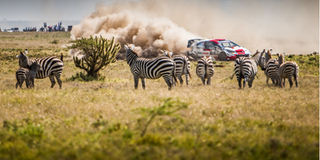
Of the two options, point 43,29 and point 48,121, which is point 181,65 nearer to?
point 48,121

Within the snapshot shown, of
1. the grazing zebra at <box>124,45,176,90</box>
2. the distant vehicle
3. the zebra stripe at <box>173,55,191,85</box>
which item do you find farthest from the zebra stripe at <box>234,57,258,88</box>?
the distant vehicle

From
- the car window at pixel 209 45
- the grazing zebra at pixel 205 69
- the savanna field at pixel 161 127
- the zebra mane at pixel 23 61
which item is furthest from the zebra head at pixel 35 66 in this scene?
the car window at pixel 209 45

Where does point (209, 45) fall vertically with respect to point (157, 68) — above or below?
above

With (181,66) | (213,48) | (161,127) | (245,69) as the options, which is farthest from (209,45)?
(161,127)

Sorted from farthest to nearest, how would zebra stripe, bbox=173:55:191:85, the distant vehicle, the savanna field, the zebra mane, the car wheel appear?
the car wheel < the distant vehicle < zebra stripe, bbox=173:55:191:85 < the zebra mane < the savanna field

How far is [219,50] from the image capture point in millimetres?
32906

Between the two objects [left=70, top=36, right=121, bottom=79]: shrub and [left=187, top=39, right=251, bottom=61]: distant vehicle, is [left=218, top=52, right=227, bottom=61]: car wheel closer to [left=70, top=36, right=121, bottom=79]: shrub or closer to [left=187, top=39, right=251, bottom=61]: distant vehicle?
[left=187, top=39, right=251, bottom=61]: distant vehicle

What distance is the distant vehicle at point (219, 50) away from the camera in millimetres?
32438

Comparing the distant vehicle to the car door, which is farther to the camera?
the car door

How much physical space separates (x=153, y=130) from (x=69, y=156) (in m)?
2.39

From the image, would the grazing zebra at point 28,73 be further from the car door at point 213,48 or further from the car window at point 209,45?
the car window at point 209,45

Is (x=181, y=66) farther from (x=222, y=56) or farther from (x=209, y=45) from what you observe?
(x=209, y=45)

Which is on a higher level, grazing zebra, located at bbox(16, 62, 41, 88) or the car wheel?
the car wheel

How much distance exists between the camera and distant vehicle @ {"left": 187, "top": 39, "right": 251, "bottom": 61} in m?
32.4
